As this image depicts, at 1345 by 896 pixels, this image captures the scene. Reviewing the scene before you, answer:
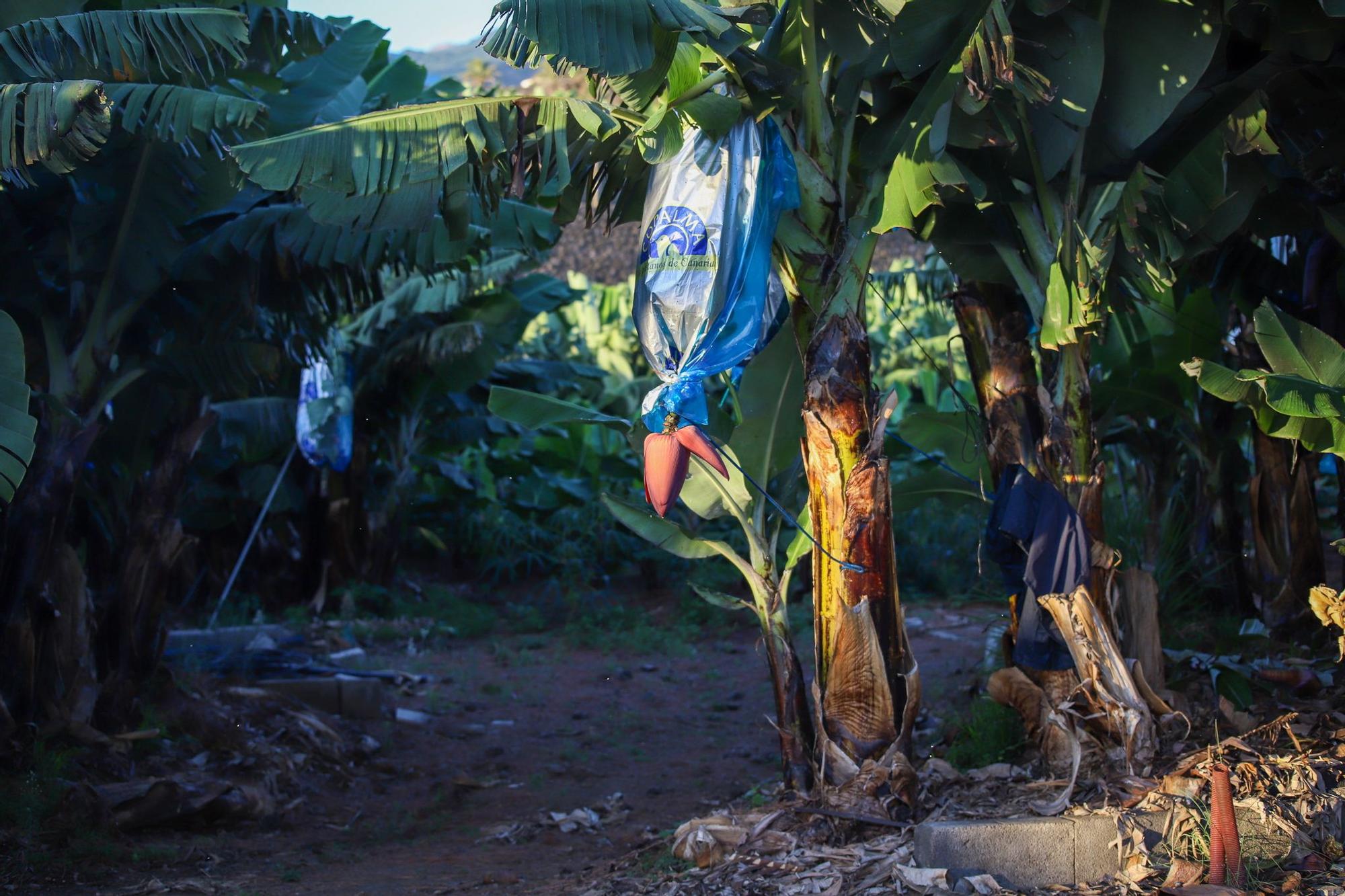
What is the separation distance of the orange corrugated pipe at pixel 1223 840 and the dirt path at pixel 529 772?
7.28 feet

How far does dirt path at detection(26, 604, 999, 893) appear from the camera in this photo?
547 centimetres

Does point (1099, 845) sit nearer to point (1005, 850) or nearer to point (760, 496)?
point (1005, 850)

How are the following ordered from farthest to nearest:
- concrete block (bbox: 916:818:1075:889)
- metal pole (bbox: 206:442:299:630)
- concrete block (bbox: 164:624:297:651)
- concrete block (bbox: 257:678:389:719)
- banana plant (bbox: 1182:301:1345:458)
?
1. metal pole (bbox: 206:442:299:630)
2. concrete block (bbox: 164:624:297:651)
3. concrete block (bbox: 257:678:389:719)
4. banana plant (bbox: 1182:301:1345:458)
5. concrete block (bbox: 916:818:1075:889)

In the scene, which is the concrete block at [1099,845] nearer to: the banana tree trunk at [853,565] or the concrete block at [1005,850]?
the concrete block at [1005,850]

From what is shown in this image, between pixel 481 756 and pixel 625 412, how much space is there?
6.44 m

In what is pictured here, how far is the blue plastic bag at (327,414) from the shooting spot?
984cm

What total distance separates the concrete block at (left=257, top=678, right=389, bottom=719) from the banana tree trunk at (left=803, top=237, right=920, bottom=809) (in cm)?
464

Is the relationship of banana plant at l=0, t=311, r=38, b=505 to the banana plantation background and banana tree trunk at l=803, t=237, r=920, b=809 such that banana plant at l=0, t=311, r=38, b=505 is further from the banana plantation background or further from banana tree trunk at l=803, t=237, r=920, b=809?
banana tree trunk at l=803, t=237, r=920, b=809

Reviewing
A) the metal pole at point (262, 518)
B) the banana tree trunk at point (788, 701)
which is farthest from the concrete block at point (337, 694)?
the banana tree trunk at point (788, 701)

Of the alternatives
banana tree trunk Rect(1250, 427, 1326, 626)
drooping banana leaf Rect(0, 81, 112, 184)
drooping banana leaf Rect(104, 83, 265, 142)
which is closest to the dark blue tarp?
banana tree trunk Rect(1250, 427, 1326, 626)

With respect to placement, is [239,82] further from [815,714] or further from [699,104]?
Answer: [815,714]

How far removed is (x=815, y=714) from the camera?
476cm

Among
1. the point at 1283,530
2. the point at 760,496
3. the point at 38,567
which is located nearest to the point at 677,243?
the point at 760,496

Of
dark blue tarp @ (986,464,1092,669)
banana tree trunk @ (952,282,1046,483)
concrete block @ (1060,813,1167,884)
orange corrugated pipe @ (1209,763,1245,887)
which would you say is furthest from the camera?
banana tree trunk @ (952,282,1046,483)
